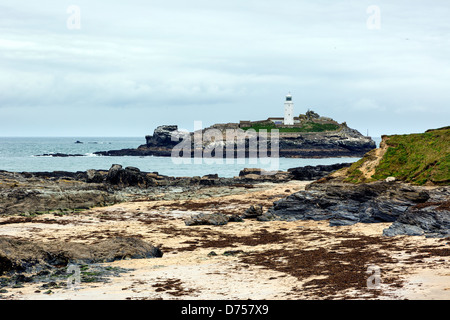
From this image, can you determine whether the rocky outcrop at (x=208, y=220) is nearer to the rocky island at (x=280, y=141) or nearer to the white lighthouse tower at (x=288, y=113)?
the rocky island at (x=280, y=141)

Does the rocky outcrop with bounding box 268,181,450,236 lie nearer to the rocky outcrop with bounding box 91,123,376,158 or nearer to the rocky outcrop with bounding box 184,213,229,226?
the rocky outcrop with bounding box 184,213,229,226

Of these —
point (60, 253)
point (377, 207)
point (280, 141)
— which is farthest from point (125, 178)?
point (280, 141)

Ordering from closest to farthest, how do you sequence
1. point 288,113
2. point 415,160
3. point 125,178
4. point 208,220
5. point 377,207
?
point 377,207, point 208,220, point 415,160, point 125,178, point 288,113

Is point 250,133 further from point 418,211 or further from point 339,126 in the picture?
point 418,211

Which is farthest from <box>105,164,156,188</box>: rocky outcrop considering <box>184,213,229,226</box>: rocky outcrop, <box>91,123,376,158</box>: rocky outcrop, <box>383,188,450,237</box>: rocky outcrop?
<box>91,123,376,158</box>: rocky outcrop

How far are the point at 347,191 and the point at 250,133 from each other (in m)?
135

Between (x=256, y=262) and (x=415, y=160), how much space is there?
58.5 feet

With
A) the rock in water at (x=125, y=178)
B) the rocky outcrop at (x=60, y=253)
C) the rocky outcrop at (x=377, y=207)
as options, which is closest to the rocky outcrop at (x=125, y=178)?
the rock in water at (x=125, y=178)

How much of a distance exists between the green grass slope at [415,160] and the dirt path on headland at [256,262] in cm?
843

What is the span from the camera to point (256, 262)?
13891 millimetres

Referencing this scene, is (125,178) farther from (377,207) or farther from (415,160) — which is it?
(377,207)

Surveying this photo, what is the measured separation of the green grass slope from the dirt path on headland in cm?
843

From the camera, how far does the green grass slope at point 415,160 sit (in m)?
25.7
